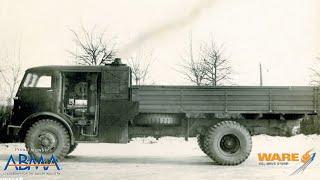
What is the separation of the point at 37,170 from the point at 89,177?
159cm

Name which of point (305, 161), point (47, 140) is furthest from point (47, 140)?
point (305, 161)

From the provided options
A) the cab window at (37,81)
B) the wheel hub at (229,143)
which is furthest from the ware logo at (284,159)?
the cab window at (37,81)

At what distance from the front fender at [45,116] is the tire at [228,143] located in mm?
3372

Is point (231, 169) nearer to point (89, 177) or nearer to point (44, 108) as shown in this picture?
point (89, 177)

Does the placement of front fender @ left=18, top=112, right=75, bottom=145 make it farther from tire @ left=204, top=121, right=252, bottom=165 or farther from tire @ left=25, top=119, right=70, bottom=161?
tire @ left=204, top=121, right=252, bottom=165

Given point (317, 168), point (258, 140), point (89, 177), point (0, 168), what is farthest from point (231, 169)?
point (258, 140)

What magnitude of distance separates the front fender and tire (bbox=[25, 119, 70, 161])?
0.16m

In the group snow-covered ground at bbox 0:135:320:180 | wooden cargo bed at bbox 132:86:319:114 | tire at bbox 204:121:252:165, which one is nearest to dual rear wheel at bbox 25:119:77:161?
snow-covered ground at bbox 0:135:320:180

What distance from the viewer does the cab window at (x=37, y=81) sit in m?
11.7

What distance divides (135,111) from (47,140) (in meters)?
2.24

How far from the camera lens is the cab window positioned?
11664mm

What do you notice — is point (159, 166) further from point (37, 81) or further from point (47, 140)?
point (37, 81)

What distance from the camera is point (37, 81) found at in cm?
1173

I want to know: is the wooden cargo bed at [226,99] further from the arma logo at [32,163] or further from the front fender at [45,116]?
the arma logo at [32,163]
